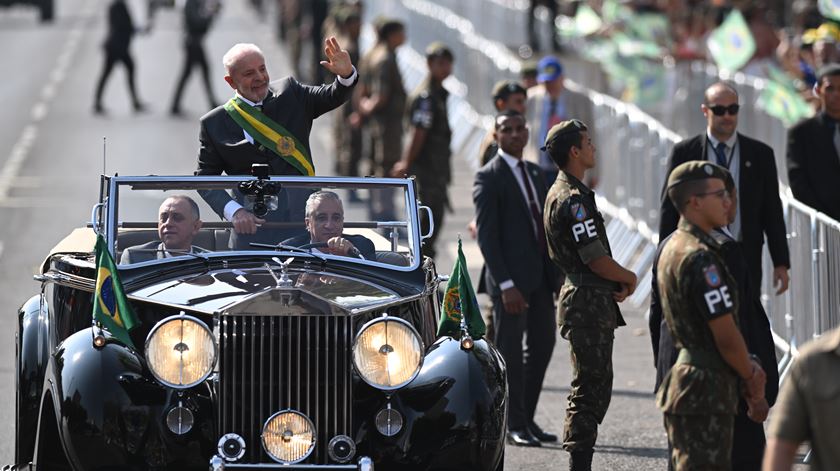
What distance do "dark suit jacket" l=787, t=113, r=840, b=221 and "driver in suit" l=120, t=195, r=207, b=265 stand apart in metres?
4.38

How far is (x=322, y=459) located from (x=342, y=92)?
2.89m

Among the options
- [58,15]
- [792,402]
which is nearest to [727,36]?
[792,402]

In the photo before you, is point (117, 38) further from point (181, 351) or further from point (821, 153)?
point (181, 351)

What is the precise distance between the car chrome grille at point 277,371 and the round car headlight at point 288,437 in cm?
3

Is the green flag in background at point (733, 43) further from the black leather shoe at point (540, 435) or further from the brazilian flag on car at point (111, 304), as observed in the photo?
the brazilian flag on car at point (111, 304)

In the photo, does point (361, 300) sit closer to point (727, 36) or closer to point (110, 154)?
point (727, 36)

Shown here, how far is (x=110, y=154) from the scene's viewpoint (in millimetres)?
22781

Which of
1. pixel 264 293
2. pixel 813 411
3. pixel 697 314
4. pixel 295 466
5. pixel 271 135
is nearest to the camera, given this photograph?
pixel 813 411

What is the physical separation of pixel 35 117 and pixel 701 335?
73.8 ft

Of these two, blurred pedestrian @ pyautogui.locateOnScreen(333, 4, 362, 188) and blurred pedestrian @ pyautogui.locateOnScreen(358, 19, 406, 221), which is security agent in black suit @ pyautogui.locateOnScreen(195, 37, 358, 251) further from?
blurred pedestrian @ pyautogui.locateOnScreen(333, 4, 362, 188)

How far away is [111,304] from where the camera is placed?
7.70 meters

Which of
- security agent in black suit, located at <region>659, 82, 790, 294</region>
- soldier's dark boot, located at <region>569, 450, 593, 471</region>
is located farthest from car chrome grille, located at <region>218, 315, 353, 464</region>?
security agent in black suit, located at <region>659, 82, 790, 294</region>

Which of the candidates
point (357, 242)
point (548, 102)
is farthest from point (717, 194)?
point (548, 102)

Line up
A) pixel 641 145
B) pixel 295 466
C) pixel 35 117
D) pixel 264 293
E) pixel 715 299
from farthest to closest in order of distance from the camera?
pixel 35 117 → pixel 641 145 → pixel 264 293 → pixel 295 466 → pixel 715 299
